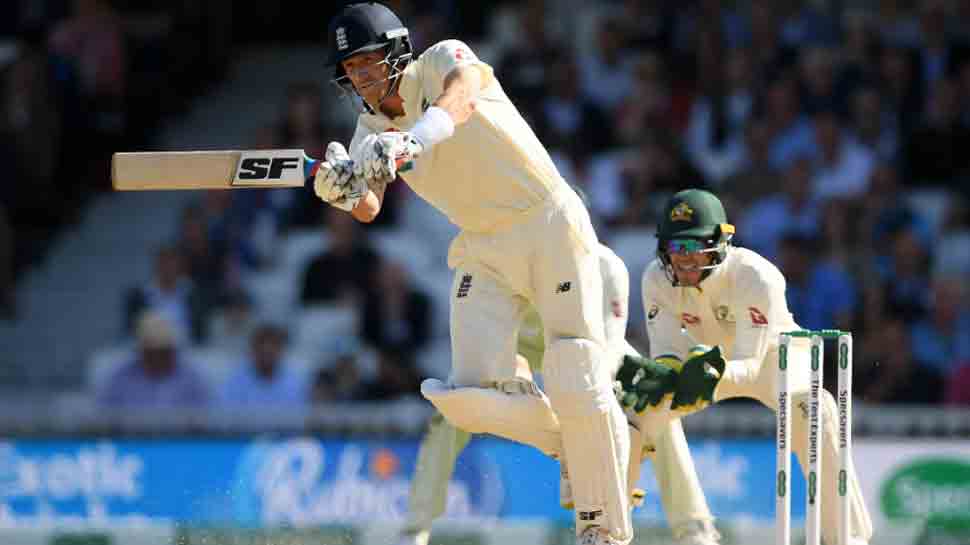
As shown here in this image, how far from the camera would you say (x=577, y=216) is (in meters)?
6.58

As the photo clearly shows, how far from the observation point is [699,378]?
268 inches

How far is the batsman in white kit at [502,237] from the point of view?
6402 millimetres

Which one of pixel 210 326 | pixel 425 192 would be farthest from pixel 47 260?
pixel 425 192

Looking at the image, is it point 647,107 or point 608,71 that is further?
point 608,71

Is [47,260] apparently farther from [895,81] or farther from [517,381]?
[517,381]

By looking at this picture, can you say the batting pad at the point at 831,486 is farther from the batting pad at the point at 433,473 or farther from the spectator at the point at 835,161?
the spectator at the point at 835,161

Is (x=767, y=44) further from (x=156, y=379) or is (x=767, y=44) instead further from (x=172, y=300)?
(x=156, y=379)

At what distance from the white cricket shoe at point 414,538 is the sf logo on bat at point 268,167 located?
2136 mm

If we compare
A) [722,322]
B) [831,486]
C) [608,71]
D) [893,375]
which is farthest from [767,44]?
[831,486]

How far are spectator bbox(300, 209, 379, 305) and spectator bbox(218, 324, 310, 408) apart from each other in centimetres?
50

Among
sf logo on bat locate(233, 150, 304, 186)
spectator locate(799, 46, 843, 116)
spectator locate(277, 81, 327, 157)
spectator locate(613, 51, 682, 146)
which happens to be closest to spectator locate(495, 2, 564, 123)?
spectator locate(613, 51, 682, 146)

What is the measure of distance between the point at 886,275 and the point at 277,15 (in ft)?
17.7

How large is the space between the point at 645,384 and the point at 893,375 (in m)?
4.00

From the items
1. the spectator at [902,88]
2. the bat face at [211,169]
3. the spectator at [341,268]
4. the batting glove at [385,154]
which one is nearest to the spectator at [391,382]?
the spectator at [341,268]
